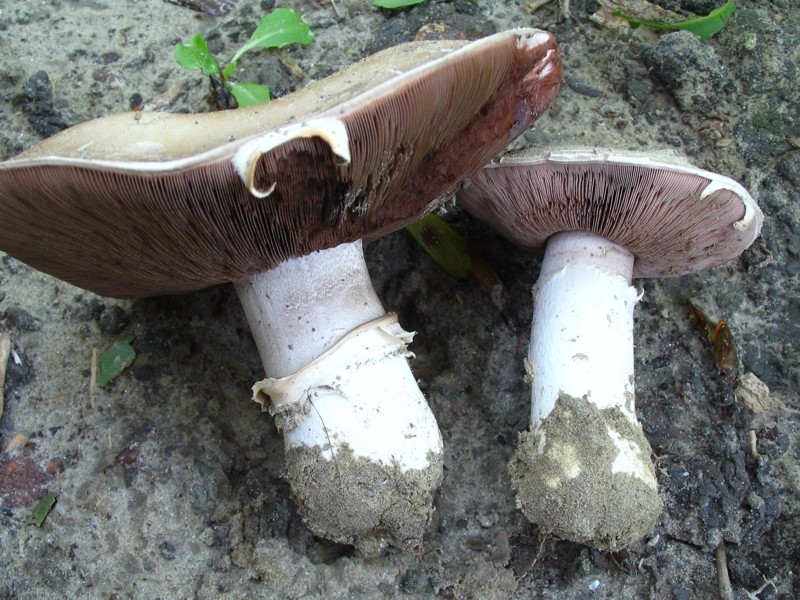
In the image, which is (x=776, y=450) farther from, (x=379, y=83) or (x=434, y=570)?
(x=379, y=83)

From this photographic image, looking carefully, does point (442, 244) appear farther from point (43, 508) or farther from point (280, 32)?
point (43, 508)

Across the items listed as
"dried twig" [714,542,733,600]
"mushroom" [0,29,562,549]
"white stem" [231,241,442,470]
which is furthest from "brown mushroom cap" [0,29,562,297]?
"dried twig" [714,542,733,600]

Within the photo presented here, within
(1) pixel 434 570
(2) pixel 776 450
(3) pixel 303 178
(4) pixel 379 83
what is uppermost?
(4) pixel 379 83

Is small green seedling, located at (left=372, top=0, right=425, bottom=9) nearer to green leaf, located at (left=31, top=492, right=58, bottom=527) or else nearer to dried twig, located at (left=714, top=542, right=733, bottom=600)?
green leaf, located at (left=31, top=492, right=58, bottom=527)

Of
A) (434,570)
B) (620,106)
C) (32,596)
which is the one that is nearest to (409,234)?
(620,106)

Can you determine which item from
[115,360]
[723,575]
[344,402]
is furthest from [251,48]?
[723,575]

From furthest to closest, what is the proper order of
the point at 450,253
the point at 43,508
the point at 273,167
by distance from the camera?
the point at 450,253 < the point at 43,508 < the point at 273,167

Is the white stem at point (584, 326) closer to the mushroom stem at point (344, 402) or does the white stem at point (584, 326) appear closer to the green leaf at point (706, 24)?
the mushroom stem at point (344, 402)
